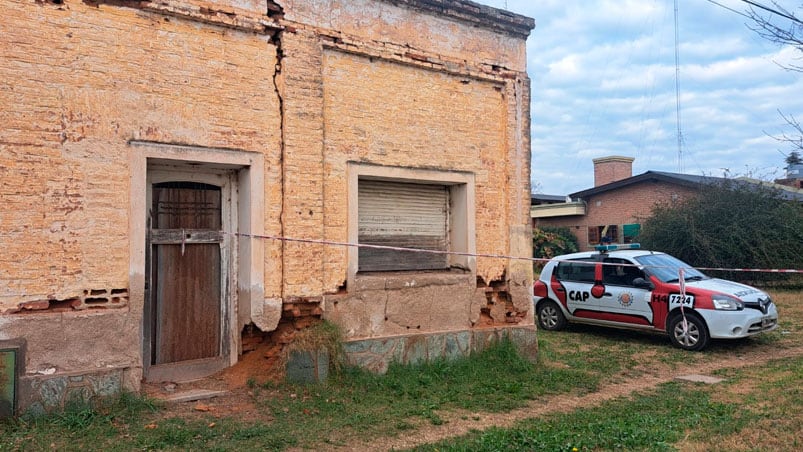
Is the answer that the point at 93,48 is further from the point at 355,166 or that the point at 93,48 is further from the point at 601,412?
the point at 601,412

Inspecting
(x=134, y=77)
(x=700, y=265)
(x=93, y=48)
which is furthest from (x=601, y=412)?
(x=700, y=265)

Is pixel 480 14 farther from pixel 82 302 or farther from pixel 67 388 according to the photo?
pixel 67 388

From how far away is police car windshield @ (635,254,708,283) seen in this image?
10.7 meters

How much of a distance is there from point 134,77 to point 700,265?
17.7 metres

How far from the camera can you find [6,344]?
18.0 feet

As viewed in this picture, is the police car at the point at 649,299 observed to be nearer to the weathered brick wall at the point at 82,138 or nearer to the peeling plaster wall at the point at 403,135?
the peeling plaster wall at the point at 403,135

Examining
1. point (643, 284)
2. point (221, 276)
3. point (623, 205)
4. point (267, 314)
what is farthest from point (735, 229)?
point (221, 276)

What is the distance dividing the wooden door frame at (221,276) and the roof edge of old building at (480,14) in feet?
11.0

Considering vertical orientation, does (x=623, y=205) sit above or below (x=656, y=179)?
below

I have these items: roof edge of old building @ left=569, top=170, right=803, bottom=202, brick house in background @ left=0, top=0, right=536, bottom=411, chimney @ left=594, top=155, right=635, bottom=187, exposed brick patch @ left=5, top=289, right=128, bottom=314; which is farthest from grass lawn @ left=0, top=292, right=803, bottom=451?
chimney @ left=594, top=155, right=635, bottom=187

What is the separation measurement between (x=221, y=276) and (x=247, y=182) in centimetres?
118

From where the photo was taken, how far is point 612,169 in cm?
2886

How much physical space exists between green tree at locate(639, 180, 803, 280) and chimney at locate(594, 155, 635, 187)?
8.78m

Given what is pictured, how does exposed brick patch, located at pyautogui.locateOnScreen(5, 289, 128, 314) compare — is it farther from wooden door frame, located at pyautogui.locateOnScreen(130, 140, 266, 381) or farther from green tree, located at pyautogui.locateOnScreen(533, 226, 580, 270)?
green tree, located at pyautogui.locateOnScreen(533, 226, 580, 270)
